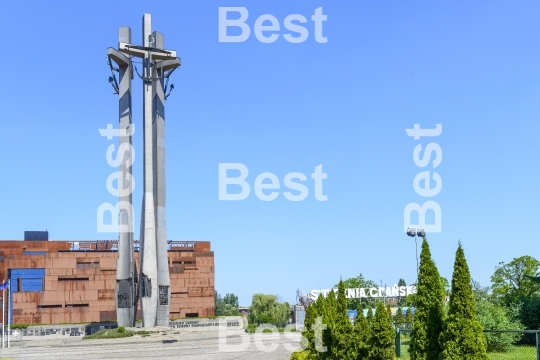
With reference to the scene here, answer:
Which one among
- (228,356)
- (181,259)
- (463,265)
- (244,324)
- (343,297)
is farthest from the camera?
(181,259)

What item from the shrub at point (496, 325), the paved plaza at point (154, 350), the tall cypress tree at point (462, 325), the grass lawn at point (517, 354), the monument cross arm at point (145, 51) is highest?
the monument cross arm at point (145, 51)

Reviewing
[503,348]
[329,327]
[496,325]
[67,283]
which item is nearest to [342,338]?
[329,327]

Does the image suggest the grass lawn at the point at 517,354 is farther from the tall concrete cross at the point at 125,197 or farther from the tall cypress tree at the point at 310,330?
the tall concrete cross at the point at 125,197

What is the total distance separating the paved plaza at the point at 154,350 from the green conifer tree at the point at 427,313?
10678 millimetres

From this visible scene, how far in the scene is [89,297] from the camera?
5884 cm

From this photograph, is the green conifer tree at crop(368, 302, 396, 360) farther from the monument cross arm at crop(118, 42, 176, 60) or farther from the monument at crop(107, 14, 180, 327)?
the monument cross arm at crop(118, 42, 176, 60)

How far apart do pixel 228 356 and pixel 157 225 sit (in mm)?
17503

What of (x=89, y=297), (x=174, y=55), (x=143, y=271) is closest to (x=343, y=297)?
(x=143, y=271)

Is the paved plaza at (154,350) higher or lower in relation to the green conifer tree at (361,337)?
lower

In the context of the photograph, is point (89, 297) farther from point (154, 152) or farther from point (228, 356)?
point (228, 356)

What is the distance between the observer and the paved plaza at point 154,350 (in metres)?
26.0

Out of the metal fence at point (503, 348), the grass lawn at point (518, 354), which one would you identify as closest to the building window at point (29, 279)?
A: the metal fence at point (503, 348)

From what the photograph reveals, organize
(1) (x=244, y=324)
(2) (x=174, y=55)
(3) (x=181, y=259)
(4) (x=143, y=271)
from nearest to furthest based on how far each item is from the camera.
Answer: (4) (x=143, y=271) < (2) (x=174, y=55) < (1) (x=244, y=324) < (3) (x=181, y=259)

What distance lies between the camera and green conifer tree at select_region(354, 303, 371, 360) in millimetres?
15672
